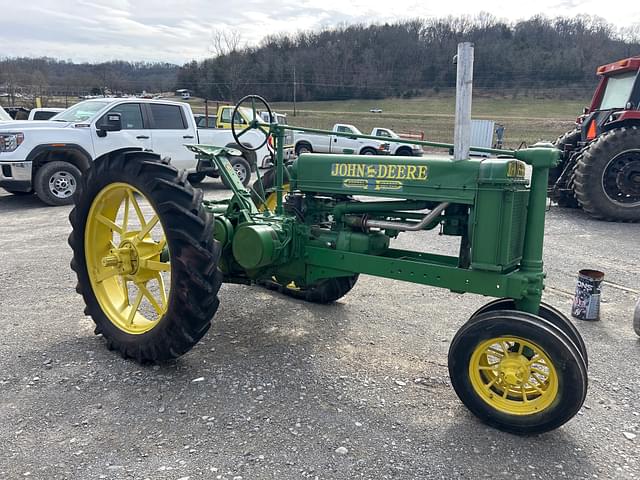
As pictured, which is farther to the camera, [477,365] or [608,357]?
[608,357]

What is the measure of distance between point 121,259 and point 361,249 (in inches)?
65.0

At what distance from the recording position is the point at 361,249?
11.4 feet

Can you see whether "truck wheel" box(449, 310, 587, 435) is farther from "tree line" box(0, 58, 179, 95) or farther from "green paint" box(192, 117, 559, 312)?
"tree line" box(0, 58, 179, 95)

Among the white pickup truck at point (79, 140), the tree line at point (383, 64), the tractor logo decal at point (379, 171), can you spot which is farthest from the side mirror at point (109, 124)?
the tree line at point (383, 64)

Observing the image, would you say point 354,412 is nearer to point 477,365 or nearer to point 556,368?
point 477,365

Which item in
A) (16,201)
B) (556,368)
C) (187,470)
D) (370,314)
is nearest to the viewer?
(187,470)

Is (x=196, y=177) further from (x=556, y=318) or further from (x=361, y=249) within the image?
(x=556, y=318)

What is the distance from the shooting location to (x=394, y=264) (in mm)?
3256

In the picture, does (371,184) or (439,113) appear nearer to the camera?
(371,184)

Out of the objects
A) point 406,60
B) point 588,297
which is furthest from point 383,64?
point 588,297

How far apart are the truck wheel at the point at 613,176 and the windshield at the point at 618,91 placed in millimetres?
1080

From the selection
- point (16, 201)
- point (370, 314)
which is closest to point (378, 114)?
point (16, 201)

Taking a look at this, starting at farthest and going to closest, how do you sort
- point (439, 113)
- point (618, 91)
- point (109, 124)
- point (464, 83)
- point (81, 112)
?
1. point (439, 113)
2. point (81, 112)
3. point (618, 91)
4. point (109, 124)
5. point (464, 83)

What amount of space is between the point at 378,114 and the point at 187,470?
180ft
